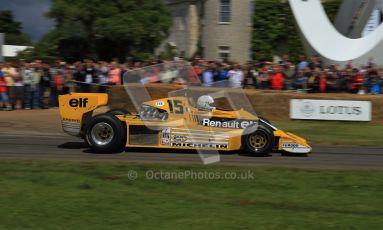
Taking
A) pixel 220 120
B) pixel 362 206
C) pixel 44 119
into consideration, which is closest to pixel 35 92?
pixel 44 119

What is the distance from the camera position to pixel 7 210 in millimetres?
6559

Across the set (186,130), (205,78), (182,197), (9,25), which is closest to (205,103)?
(186,130)

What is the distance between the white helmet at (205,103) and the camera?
35.2 ft

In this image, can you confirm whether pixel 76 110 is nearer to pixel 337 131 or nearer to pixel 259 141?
pixel 259 141

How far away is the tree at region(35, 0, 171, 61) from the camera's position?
35.6 meters

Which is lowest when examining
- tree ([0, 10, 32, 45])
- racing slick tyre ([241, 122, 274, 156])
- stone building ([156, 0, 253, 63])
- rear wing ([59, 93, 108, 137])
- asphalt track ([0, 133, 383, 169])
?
asphalt track ([0, 133, 383, 169])

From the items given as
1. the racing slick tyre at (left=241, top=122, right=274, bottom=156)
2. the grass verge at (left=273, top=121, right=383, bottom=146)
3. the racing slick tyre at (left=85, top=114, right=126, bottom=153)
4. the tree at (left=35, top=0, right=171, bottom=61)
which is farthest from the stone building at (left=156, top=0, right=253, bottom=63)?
the racing slick tyre at (left=85, top=114, right=126, bottom=153)

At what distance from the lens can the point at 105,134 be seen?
1088cm

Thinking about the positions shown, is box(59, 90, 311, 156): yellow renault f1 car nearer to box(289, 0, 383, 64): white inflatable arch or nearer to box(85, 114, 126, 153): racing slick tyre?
box(85, 114, 126, 153): racing slick tyre

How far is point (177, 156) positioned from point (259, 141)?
5.20 feet

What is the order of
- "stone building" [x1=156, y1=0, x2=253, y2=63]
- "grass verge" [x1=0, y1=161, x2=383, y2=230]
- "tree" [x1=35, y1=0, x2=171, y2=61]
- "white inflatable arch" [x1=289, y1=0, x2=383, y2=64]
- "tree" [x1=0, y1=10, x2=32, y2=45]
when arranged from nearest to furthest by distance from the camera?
1. "grass verge" [x1=0, y1=161, x2=383, y2=230]
2. "white inflatable arch" [x1=289, y1=0, x2=383, y2=64]
3. "tree" [x1=35, y1=0, x2=171, y2=61]
4. "stone building" [x1=156, y1=0, x2=253, y2=63]
5. "tree" [x1=0, y1=10, x2=32, y2=45]

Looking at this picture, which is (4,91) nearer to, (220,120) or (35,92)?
(35,92)

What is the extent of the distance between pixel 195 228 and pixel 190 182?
2396 mm

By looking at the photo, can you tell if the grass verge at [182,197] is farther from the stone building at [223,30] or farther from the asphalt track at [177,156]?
the stone building at [223,30]
